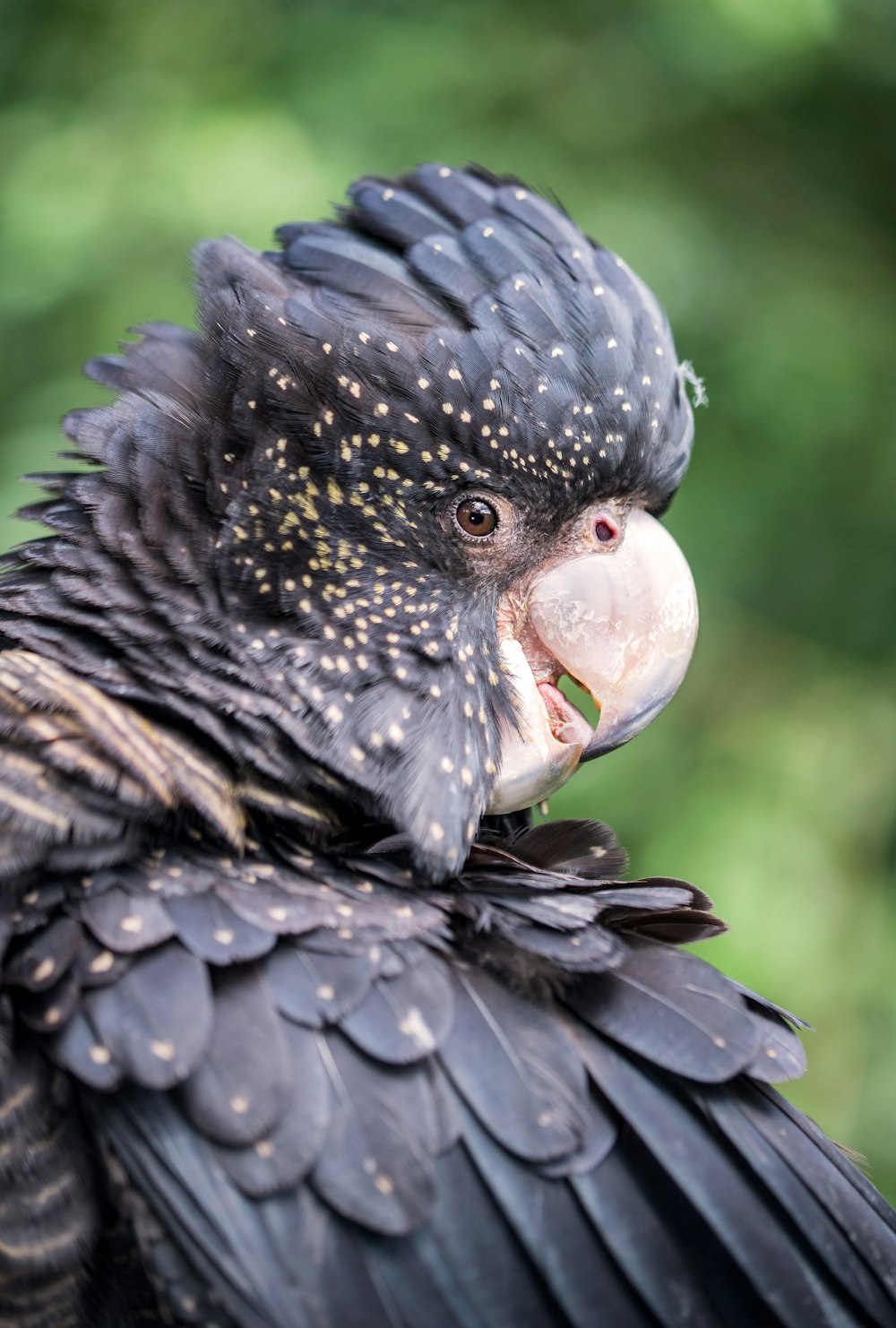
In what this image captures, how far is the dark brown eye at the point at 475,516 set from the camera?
195 cm

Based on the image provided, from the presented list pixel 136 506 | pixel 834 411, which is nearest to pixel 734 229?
pixel 834 411

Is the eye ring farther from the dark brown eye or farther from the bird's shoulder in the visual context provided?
the bird's shoulder

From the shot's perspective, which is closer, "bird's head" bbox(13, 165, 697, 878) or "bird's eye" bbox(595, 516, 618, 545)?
"bird's head" bbox(13, 165, 697, 878)

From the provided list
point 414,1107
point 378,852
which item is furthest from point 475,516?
point 414,1107

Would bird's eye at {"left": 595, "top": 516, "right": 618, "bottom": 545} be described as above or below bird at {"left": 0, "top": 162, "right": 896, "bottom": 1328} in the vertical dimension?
above

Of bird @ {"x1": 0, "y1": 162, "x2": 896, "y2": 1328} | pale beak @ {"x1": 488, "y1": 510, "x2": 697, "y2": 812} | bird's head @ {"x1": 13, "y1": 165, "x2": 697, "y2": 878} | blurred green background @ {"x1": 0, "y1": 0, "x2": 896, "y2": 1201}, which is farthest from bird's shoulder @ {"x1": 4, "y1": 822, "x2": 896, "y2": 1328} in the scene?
blurred green background @ {"x1": 0, "y1": 0, "x2": 896, "y2": 1201}

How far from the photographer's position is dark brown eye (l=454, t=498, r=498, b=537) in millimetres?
1952

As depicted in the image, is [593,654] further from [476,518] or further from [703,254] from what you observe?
[703,254]

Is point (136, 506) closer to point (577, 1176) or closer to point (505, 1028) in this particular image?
point (505, 1028)

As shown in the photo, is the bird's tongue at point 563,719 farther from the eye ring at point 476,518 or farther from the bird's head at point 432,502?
the eye ring at point 476,518

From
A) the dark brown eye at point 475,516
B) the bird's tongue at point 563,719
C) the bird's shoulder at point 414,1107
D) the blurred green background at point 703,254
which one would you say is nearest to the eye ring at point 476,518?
the dark brown eye at point 475,516

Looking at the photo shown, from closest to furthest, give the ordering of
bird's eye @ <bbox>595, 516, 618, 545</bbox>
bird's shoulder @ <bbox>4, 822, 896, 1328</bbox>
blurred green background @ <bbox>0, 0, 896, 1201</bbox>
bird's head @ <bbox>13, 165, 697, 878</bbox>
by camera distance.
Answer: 1. bird's shoulder @ <bbox>4, 822, 896, 1328</bbox>
2. bird's head @ <bbox>13, 165, 697, 878</bbox>
3. bird's eye @ <bbox>595, 516, 618, 545</bbox>
4. blurred green background @ <bbox>0, 0, 896, 1201</bbox>

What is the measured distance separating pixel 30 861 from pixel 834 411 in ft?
9.47

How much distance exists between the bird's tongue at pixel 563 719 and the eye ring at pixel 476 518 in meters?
0.28
